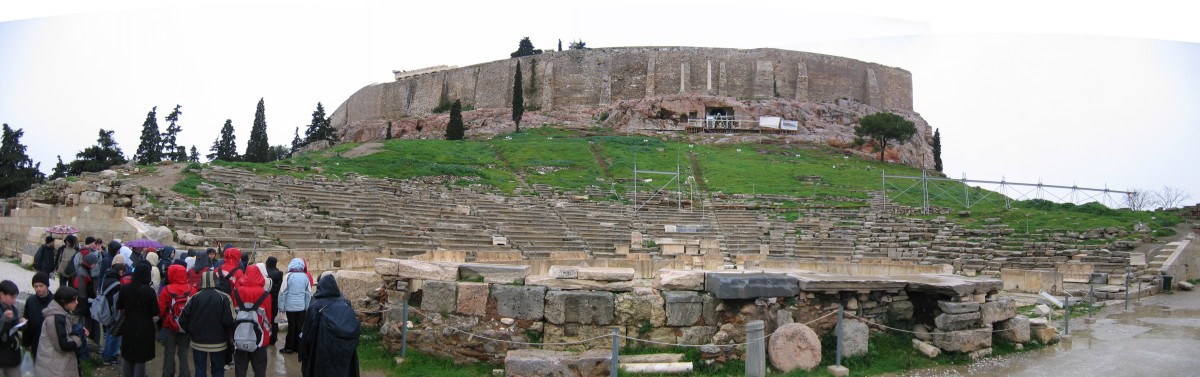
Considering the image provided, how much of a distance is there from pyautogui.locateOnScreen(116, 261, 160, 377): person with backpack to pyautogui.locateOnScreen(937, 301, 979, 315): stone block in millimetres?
8561

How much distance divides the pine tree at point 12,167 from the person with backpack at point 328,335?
3656cm

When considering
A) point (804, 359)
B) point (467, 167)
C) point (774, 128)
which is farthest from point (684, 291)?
point (774, 128)

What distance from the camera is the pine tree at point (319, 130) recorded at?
63069 millimetres

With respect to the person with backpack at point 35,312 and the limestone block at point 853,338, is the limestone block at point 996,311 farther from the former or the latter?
the person with backpack at point 35,312

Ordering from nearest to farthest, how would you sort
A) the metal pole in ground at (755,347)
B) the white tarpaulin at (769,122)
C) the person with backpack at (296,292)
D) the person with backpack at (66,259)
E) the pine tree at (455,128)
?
the metal pole in ground at (755,347) < the person with backpack at (296,292) < the person with backpack at (66,259) < the pine tree at (455,128) < the white tarpaulin at (769,122)

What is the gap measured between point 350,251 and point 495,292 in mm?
9640

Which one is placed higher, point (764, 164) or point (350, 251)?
point (764, 164)

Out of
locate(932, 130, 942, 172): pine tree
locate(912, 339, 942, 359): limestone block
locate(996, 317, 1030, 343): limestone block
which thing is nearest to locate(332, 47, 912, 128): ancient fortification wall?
locate(932, 130, 942, 172): pine tree

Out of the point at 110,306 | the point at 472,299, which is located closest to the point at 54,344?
the point at 110,306

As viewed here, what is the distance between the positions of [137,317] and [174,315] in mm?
373

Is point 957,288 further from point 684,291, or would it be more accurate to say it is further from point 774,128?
point 774,128

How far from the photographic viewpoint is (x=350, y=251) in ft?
54.2

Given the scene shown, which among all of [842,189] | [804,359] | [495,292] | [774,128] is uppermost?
[774,128]

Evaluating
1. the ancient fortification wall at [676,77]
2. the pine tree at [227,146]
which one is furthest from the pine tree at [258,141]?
the ancient fortification wall at [676,77]
